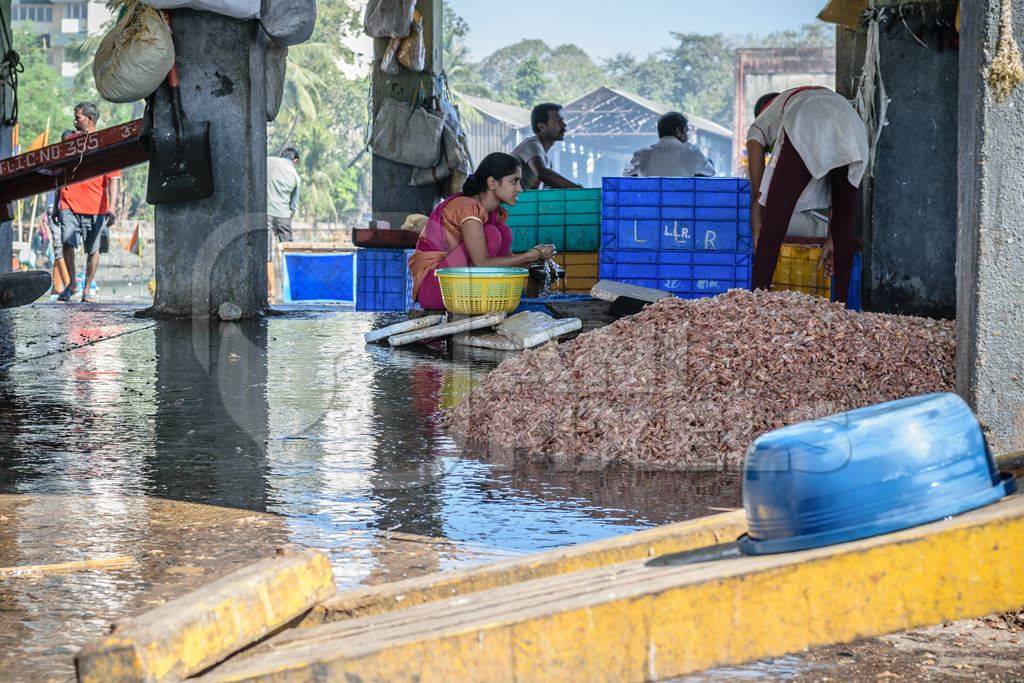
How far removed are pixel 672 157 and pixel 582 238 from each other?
2.48m

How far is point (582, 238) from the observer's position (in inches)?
416

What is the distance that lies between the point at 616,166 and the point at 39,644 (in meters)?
64.5

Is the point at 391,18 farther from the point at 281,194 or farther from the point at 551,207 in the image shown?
the point at 281,194

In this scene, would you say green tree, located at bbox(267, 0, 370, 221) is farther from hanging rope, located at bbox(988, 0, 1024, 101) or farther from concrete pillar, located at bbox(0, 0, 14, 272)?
hanging rope, located at bbox(988, 0, 1024, 101)

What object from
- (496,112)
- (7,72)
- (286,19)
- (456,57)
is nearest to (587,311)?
(286,19)

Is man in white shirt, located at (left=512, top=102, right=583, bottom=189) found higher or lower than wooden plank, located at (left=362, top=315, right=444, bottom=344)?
higher

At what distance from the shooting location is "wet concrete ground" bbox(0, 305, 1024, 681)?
295 centimetres

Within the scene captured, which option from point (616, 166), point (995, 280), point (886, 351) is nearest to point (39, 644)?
point (995, 280)

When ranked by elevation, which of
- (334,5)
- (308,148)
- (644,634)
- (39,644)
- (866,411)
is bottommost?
(39,644)

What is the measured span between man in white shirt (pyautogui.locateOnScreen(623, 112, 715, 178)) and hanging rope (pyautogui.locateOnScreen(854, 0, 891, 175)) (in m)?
3.31

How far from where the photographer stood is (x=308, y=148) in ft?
159

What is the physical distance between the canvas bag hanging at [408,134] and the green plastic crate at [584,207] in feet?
11.1

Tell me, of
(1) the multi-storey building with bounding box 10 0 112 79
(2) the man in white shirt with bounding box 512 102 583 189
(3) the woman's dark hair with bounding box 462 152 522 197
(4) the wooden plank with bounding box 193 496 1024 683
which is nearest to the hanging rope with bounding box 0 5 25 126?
(2) the man in white shirt with bounding box 512 102 583 189

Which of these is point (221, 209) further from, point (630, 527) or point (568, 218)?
point (630, 527)
